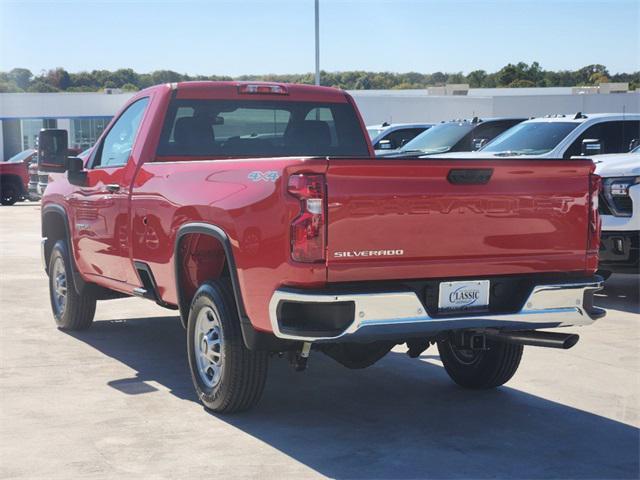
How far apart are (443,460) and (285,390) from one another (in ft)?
6.27

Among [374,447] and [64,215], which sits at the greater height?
[64,215]

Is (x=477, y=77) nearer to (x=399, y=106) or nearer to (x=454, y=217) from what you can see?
(x=399, y=106)

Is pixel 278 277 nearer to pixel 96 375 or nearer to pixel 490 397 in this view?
pixel 490 397

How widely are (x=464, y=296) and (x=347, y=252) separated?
2.66ft

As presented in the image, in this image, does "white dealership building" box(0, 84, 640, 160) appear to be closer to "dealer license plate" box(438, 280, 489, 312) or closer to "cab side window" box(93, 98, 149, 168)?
"cab side window" box(93, 98, 149, 168)

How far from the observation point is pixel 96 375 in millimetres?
7879

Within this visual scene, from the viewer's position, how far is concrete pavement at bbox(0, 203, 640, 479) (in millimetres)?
5633

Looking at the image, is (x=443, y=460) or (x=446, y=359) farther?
(x=446, y=359)

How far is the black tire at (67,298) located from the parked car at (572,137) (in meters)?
5.69

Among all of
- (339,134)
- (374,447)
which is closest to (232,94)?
(339,134)

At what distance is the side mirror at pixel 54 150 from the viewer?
918 centimetres

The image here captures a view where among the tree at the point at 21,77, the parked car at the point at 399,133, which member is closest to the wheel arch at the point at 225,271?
the parked car at the point at 399,133

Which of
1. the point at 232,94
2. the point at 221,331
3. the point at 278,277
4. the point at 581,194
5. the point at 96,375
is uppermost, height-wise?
the point at 232,94

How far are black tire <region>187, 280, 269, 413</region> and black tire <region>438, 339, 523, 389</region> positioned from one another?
150 cm
